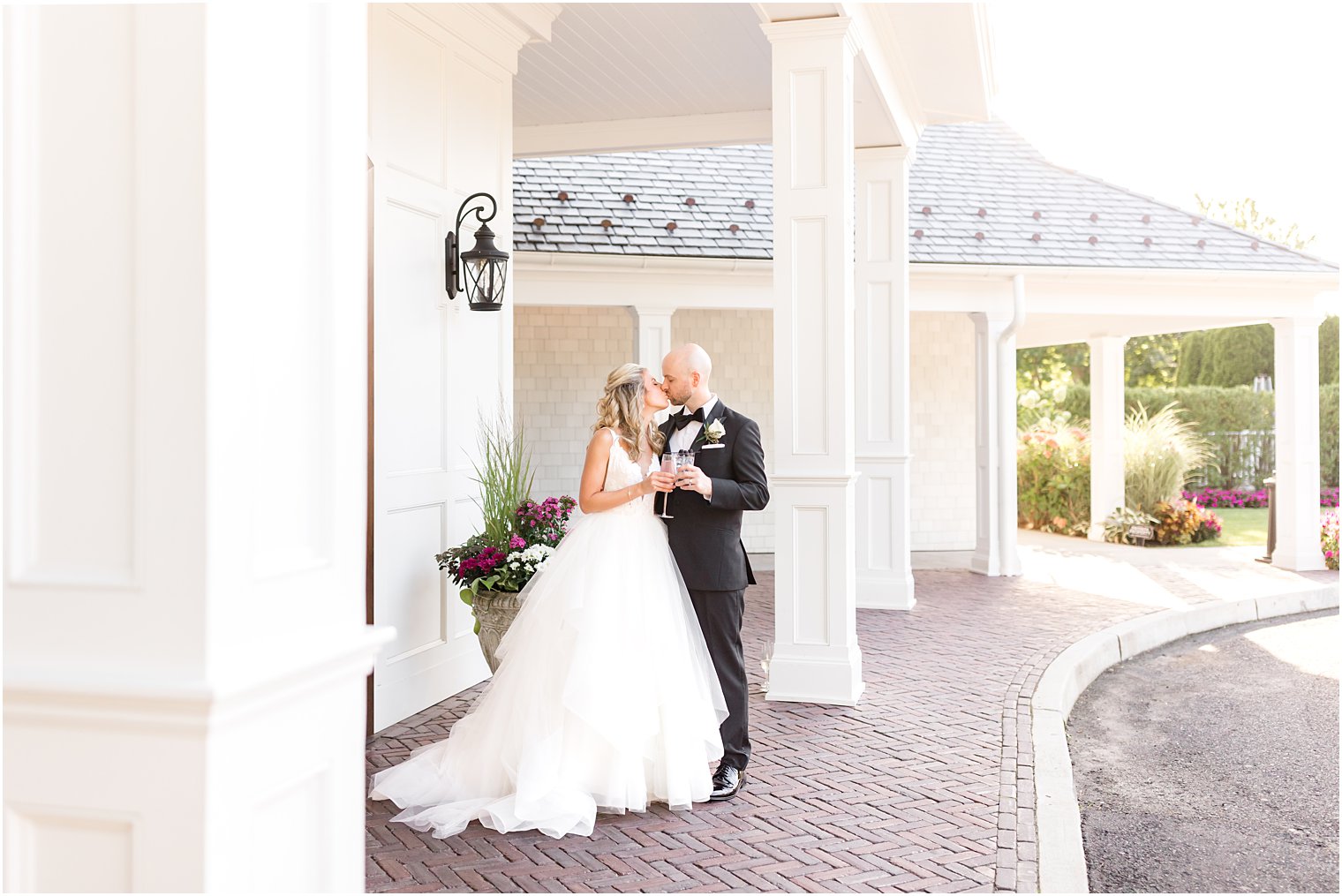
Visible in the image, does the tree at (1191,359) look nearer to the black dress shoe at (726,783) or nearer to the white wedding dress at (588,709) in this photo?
the black dress shoe at (726,783)

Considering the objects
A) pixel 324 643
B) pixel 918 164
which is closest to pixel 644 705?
pixel 324 643

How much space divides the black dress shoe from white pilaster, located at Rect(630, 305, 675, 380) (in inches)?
268

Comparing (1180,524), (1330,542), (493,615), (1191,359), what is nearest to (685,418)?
(493,615)

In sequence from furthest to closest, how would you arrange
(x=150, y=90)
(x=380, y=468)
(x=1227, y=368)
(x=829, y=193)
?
(x=1227, y=368) → (x=829, y=193) → (x=380, y=468) → (x=150, y=90)

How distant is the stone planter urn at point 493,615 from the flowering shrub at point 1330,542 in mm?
10999

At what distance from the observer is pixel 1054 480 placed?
17422mm

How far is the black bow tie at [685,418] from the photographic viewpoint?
504 cm

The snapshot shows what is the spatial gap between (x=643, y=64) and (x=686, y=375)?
15.0ft

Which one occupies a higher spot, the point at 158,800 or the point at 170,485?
the point at 170,485

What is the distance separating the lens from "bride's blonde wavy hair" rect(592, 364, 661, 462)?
16.0ft

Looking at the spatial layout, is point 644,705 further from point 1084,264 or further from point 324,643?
point 1084,264

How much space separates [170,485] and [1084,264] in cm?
1227

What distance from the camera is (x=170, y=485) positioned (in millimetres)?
1866

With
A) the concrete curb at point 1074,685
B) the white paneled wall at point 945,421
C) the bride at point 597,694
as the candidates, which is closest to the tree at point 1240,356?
the white paneled wall at point 945,421
